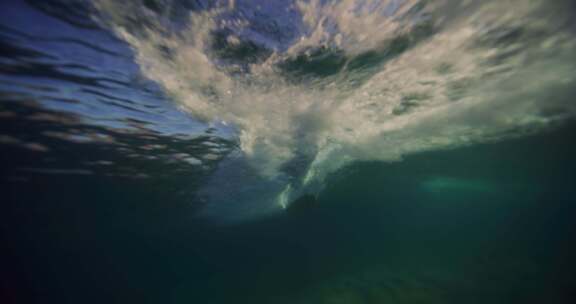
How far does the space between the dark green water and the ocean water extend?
0.38 meters

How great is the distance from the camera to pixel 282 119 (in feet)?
39.6

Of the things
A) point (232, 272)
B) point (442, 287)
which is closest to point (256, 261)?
point (232, 272)

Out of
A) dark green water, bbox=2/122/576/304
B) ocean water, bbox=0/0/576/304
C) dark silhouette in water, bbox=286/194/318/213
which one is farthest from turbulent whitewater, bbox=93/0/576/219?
dark silhouette in water, bbox=286/194/318/213

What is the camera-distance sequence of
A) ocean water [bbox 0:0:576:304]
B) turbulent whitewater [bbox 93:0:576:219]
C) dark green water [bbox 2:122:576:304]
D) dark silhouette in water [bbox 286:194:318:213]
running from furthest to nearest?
dark silhouette in water [bbox 286:194:318:213] → dark green water [bbox 2:122:576:304] → ocean water [bbox 0:0:576:304] → turbulent whitewater [bbox 93:0:576:219]

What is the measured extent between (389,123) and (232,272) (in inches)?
1834

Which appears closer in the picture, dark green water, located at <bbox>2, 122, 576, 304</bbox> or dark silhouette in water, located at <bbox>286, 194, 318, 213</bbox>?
dark green water, located at <bbox>2, 122, 576, 304</bbox>

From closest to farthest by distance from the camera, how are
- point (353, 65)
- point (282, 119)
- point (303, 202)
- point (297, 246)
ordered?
point (353, 65), point (282, 119), point (303, 202), point (297, 246)

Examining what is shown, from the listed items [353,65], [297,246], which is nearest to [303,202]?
[297,246]

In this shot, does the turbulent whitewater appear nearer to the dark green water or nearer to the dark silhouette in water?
the dark green water

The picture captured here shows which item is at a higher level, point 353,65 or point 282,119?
point 282,119

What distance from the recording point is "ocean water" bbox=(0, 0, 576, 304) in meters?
6.39

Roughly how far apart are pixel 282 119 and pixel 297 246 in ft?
118

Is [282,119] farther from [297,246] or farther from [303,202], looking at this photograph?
[297,246]

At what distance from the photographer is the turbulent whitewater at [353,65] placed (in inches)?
243
